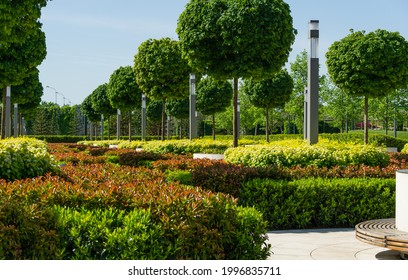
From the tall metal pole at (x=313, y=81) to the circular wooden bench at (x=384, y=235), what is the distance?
641 cm

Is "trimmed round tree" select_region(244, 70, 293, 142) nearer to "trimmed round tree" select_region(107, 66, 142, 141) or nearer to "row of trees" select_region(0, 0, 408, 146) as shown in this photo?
"row of trees" select_region(0, 0, 408, 146)

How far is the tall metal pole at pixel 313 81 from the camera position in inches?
486

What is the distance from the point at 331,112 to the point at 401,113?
20.5ft

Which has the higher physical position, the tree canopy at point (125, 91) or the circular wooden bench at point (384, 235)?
the tree canopy at point (125, 91)

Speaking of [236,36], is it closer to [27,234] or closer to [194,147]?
[194,147]

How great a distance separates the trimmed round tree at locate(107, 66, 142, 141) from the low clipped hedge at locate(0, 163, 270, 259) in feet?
101

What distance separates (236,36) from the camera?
51.5 feet

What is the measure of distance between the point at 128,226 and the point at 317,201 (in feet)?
15.7

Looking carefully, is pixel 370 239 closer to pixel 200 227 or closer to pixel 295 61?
pixel 200 227

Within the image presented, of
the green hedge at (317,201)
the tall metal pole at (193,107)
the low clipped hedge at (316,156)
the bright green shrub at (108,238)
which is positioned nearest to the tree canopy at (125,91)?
the tall metal pole at (193,107)

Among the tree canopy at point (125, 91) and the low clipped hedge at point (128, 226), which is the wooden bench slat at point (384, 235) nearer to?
the low clipped hedge at point (128, 226)

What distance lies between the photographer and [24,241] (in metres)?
4.32

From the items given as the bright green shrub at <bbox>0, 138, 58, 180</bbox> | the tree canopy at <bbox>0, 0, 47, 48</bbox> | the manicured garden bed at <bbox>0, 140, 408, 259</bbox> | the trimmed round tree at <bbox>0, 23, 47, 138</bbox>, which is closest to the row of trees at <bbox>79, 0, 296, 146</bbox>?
the tree canopy at <bbox>0, 0, 47, 48</bbox>

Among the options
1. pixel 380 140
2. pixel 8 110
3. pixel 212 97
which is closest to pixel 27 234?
pixel 8 110
